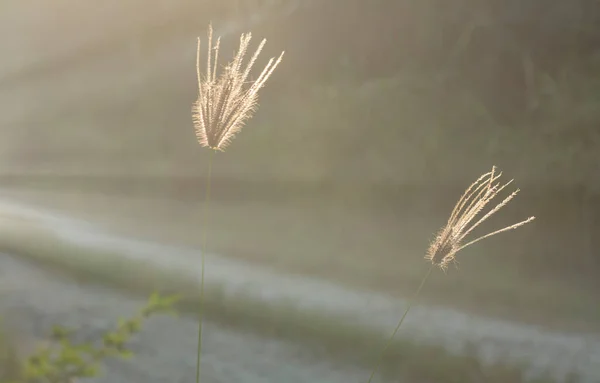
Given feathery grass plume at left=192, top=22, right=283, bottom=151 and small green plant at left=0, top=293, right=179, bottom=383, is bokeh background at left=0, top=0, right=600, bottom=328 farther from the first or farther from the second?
feathery grass plume at left=192, top=22, right=283, bottom=151

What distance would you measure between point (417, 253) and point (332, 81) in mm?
528

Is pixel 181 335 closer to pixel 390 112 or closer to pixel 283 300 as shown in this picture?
pixel 283 300

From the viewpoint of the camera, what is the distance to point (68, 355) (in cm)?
99

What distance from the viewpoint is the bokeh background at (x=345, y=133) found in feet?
4.69

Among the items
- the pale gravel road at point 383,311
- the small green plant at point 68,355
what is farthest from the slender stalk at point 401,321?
the small green plant at point 68,355

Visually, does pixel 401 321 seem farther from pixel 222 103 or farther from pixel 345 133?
pixel 222 103

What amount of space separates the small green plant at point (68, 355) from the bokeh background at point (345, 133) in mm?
283

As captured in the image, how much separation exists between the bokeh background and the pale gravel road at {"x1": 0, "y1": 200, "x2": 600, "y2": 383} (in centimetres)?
3

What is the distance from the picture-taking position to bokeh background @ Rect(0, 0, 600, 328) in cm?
143

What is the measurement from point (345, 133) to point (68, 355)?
2.85 feet

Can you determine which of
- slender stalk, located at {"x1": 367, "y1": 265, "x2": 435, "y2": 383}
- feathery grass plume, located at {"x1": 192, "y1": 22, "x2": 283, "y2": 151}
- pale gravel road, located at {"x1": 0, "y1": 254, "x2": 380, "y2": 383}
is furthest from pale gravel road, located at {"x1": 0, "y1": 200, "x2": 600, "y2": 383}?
feathery grass plume, located at {"x1": 192, "y1": 22, "x2": 283, "y2": 151}

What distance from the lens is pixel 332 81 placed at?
146 cm

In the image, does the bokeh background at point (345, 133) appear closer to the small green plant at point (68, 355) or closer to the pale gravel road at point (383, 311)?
the pale gravel road at point (383, 311)

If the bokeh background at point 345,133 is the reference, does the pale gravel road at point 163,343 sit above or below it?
below
